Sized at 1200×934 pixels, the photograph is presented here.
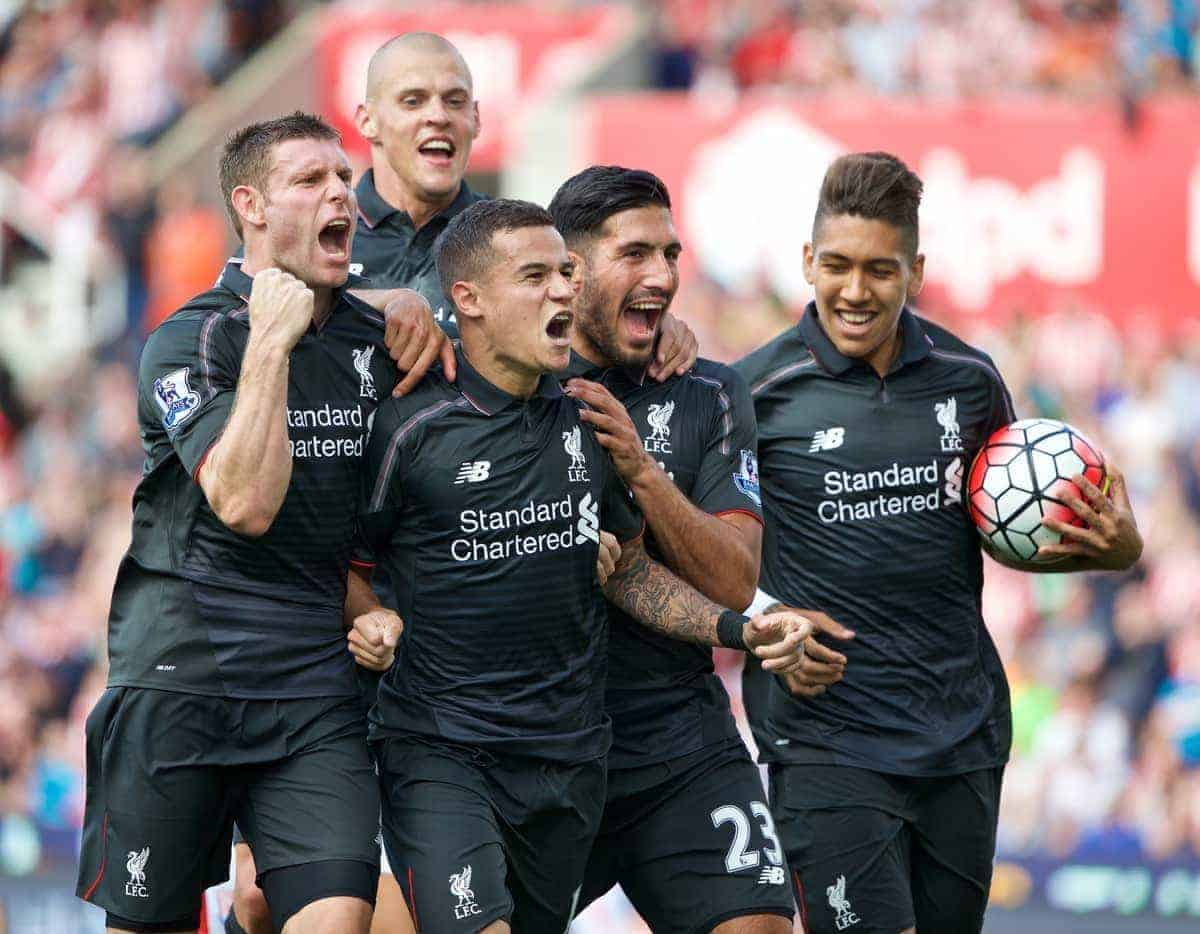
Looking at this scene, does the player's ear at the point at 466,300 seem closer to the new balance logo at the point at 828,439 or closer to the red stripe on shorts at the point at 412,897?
the new balance logo at the point at 828,439

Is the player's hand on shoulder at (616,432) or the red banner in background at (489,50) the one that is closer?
the player's hand on shoulder at (616,432)

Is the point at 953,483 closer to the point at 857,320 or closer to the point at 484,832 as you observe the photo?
the point at 857,320

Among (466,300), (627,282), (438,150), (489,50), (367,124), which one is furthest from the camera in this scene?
(489,50)

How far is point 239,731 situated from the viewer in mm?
5344

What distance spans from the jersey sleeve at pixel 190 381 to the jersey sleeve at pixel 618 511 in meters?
1.05

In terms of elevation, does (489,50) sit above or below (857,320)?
above

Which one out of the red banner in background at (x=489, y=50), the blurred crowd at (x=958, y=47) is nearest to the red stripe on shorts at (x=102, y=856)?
the blurred crowd at (x=958, y=47)

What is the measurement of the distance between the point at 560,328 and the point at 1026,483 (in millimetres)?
1570

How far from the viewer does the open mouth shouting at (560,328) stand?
5480mm

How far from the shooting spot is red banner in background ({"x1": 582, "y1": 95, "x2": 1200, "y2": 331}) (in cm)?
1246

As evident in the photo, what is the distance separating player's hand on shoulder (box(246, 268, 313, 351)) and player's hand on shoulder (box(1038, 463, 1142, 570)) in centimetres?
236

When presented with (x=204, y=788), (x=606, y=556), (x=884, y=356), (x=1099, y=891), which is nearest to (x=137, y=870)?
(x=204, y=788)

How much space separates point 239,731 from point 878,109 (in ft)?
27.6

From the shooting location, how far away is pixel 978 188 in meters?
12.6
